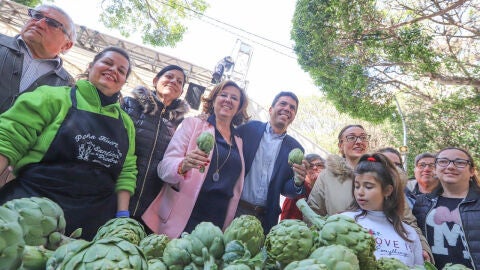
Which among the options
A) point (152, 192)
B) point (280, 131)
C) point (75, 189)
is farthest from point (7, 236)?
point (280, 131)

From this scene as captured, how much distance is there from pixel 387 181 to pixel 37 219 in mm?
2175

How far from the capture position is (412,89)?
8.48 meters

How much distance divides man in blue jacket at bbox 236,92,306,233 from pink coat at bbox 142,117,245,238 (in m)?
0.20

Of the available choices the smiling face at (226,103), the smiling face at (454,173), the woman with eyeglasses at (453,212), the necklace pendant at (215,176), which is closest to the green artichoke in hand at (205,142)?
the necklace pendant at (215,176)

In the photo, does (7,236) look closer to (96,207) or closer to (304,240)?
(304,240)

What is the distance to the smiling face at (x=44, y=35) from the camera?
207 centimetres

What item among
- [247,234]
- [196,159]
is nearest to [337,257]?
[247,234]

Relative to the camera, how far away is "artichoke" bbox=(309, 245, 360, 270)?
67 cm

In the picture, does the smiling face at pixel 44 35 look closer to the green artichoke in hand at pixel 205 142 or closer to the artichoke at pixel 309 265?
the green artichoke in hand at pixel 205 142

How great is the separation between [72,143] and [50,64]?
1.02 meters

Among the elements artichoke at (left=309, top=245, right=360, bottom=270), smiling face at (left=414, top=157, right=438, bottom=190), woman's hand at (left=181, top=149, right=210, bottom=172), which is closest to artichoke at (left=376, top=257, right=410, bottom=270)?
artichoke at (left=309, top=245, right=360, bottom=270)

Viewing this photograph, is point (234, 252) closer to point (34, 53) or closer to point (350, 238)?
point (350, 238)

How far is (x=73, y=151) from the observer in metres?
1.50

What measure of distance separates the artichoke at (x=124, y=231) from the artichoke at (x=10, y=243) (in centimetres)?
25
